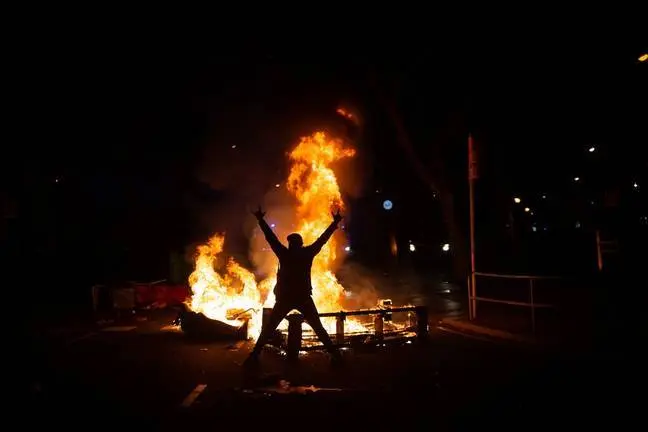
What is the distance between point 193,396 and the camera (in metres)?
7.09

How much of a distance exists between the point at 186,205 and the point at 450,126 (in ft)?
56.5

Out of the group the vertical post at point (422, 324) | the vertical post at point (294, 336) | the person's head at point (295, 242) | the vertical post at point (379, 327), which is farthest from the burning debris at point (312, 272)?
the person's head at point (295, 242)

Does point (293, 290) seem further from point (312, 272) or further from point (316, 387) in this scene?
point (312, 272)

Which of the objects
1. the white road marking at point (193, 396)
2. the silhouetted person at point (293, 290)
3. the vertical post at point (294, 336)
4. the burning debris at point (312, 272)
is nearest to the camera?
the white road marking at point (193, 396)

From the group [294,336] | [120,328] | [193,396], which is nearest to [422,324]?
[294,336]

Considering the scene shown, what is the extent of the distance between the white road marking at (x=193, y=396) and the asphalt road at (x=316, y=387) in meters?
0.01

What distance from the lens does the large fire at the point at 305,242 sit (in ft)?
46.2

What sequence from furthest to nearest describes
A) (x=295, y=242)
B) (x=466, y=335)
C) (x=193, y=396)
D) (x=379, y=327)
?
(x=466, y=335) → (x=379, y=327) → (x=295, y=242) → (x=193, y=396)

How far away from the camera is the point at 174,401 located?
22.5 feet

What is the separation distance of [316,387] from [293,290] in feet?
5.95

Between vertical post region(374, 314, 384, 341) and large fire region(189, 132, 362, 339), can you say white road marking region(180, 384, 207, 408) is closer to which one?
vertical post region(374, 314, 384, 341)

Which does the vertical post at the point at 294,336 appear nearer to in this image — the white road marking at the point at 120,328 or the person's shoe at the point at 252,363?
the person's shoe at the point at 252,363

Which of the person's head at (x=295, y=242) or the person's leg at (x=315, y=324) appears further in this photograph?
the person's head at (x=295, y=242)

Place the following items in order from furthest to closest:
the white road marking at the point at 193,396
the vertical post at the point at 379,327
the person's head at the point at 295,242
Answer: the vertical post at the point at 379,327 → the person's head at the point at 295,242 → the white road marking at the point at 193,396
